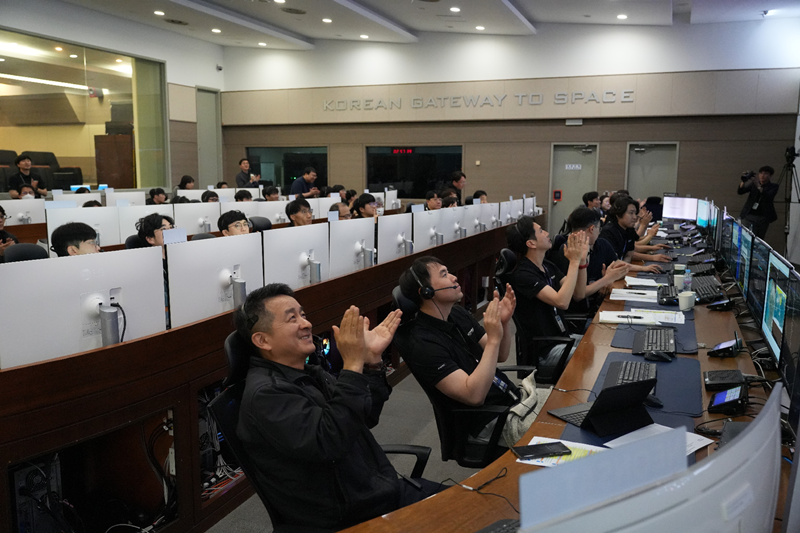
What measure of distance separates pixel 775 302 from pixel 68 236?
3.57m

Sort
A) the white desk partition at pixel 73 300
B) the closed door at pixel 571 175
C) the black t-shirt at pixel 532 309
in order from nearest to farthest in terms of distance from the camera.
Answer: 1. the white desk partition at pixel 73 300
2. the black t-shirt at pixel 532 309
3. the closed door at pixel 571 175

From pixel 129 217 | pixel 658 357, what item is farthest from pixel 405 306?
pixel 129 217

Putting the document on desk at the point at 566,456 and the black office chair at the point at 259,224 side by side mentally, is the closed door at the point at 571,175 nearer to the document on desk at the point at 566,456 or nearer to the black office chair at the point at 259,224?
the black office chair at the point at 259,224

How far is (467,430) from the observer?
7.70 ft

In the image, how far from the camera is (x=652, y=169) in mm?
10727

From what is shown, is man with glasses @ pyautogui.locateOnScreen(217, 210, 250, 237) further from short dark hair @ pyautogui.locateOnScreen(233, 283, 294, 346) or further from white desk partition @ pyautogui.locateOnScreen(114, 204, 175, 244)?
short dark hair @ pyautogui.locateOnScreen(233, 283, 294, 346)

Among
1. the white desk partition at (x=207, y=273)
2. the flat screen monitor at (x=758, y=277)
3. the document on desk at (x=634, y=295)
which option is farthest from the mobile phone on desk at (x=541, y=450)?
the document on desk at (x=634, y=295)

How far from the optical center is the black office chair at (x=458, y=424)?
2.29 m

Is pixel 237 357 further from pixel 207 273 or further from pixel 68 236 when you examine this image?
pixel 68 236

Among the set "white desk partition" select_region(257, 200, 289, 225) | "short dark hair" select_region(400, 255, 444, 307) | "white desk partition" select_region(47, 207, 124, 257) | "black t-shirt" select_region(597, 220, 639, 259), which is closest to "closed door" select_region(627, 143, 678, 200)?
"black t-shirt" select_region(597, 220, 639, 259)

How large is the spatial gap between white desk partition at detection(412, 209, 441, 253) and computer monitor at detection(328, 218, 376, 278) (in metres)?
0.90

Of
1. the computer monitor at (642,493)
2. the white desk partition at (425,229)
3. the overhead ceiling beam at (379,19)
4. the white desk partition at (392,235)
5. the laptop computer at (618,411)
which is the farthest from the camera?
the overhead ceiling beam at (379,19)

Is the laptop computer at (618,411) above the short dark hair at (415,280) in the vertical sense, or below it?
below

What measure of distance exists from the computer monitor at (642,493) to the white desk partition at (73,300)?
76.8 inches
